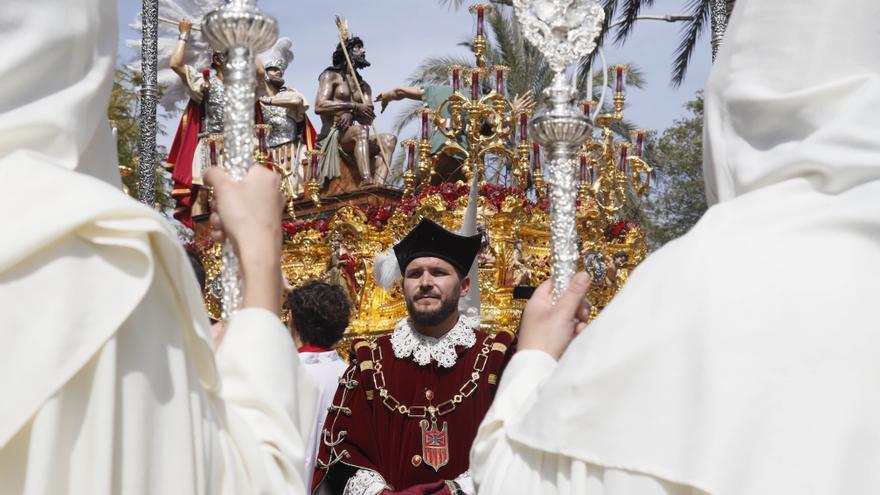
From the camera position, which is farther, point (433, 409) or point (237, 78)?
point (433, 409)

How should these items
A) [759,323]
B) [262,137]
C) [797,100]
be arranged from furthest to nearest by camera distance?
[262,137]
[797,100]
[759,323]

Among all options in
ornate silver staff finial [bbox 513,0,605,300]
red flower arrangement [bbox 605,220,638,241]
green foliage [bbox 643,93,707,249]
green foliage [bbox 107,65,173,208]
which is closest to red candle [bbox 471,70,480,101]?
red flower arrangement [bbox 605,220,638,241]

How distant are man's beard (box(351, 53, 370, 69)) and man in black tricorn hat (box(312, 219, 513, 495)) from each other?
10.0m

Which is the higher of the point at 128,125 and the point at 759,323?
the point at 128,125

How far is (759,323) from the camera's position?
6.63 ft

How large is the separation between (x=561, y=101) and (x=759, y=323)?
99cm

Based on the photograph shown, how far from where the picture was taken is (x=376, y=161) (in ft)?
50.1

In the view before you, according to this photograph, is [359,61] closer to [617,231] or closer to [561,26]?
[617,231]

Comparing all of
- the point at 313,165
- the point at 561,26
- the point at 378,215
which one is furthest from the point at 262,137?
the point at 561,26

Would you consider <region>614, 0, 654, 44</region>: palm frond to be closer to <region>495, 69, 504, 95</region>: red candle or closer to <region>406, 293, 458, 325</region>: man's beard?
<region>495, 69, 504, 95</region>: red candle

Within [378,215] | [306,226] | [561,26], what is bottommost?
[306,226]

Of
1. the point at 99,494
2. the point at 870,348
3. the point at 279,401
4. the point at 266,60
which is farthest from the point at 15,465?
the point at 266,60

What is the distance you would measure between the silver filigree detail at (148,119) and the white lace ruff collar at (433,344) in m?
6.20

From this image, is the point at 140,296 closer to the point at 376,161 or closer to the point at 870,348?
the point at 870,348
